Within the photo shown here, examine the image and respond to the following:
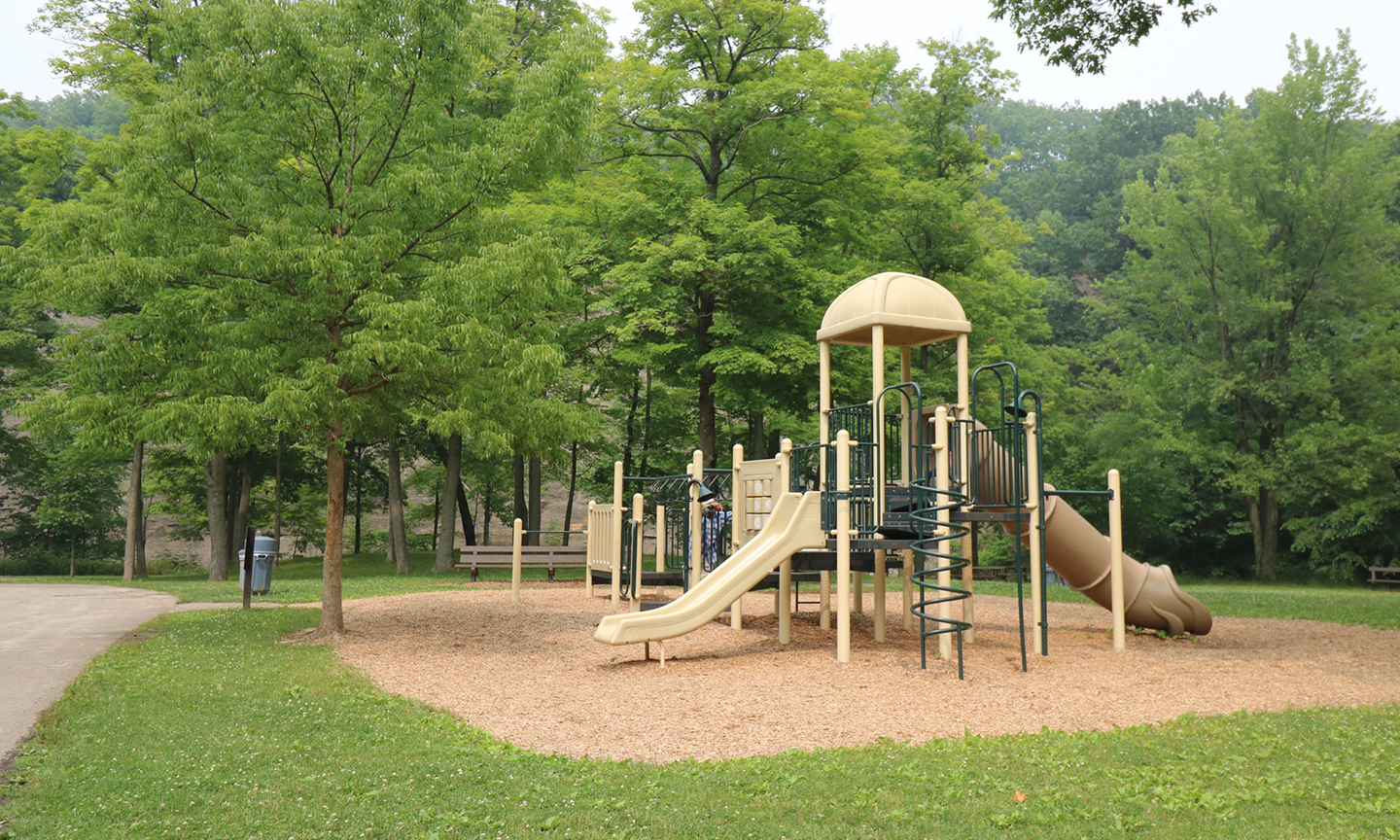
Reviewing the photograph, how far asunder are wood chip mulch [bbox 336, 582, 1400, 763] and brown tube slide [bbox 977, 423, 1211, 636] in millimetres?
291

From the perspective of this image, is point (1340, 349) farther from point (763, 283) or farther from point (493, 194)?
point (493, 194)

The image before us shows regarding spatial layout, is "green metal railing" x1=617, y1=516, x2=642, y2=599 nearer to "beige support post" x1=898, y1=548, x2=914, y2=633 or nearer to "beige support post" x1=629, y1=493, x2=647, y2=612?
"beige support post" x1=629, y1=493, x2=647, y2=612

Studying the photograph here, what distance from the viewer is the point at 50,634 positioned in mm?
11719

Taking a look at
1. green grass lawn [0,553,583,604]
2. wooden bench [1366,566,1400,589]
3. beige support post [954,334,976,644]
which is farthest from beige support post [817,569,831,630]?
wooden bench [1366,566,1400,589]

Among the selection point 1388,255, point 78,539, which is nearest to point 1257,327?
point 1388,255

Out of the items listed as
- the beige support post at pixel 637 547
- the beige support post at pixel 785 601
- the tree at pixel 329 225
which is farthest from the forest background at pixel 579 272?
the beige support post at pixel 785 601

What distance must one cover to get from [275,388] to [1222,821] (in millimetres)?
9197

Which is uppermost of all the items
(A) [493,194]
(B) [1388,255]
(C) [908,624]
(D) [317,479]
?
(B) [1388,255]

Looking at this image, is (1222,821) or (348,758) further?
(348,758)

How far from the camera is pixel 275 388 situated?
396 inches

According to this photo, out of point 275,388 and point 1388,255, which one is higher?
point 1388,255

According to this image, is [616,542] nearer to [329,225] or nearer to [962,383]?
[962,383]

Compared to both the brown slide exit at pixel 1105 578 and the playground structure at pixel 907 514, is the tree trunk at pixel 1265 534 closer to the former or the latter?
the brown slide exit at pixel 1105 578

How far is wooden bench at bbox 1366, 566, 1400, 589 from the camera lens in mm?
25375
